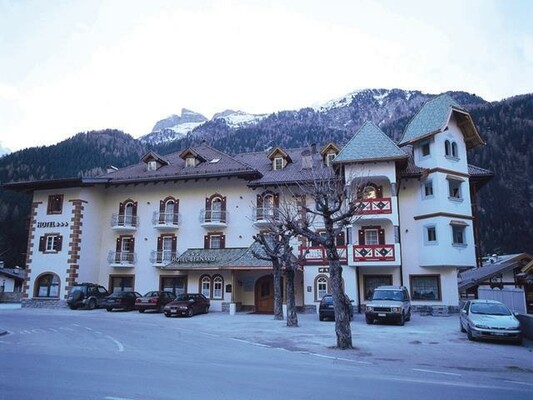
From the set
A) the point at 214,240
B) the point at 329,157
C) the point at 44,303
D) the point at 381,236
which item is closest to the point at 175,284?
the point at 214,240

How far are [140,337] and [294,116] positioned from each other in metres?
112

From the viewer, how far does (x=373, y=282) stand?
31.0 m

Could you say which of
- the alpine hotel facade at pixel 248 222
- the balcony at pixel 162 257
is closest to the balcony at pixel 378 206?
the alpine hotel facade at pixel 248 222

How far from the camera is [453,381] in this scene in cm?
948

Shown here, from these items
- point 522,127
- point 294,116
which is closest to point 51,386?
point 522,127

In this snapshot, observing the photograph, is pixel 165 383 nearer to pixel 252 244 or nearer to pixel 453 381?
pixel 453 381

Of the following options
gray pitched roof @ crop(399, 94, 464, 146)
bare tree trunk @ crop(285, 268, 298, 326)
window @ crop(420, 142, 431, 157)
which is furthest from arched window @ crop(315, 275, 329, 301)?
gray pitched roof @ crop(399, 94, 464, 146)

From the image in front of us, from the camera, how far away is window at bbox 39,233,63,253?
119 feet

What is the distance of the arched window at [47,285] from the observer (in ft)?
116

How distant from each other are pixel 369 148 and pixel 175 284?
18438 millimetres

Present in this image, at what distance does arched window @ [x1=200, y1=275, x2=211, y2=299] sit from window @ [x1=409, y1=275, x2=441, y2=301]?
14.8 meters

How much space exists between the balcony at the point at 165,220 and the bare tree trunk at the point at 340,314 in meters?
21.8

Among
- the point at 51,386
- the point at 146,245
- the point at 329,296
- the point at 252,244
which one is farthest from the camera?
→ the point at 146,245

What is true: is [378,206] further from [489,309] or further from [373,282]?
[489,309]
